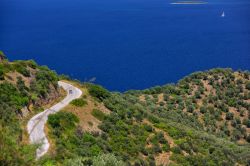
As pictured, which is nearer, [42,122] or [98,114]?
[42,122]

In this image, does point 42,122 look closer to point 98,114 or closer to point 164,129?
point 98,114

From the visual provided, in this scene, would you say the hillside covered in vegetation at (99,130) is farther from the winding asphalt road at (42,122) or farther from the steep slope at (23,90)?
the winding asphalt road at (42,122)

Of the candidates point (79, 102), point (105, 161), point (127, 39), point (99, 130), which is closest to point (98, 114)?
point (79, 102)

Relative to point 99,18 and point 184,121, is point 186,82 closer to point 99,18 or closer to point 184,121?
point 184,121

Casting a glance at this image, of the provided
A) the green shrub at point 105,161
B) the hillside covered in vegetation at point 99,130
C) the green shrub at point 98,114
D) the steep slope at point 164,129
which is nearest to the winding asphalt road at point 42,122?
the hillside covered in vegetation at point 99,130

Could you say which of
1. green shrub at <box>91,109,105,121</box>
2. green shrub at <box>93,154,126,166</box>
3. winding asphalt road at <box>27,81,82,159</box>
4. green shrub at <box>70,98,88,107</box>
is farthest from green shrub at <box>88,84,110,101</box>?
green shrub at <box>93,154,126,166</box>

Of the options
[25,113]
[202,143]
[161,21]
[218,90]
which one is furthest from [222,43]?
[25,113]

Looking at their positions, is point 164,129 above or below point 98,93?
below
